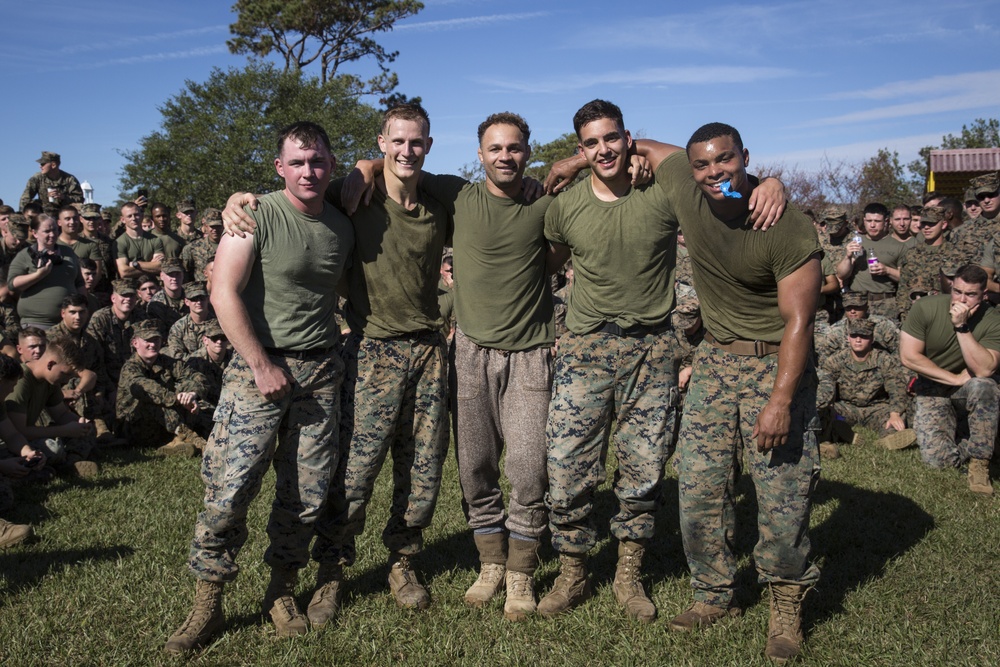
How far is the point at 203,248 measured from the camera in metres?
12.8

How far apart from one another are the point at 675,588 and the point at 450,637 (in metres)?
1.50

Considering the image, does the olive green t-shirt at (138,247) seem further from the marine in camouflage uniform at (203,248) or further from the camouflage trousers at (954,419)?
the camouflage trousers at (954,419)

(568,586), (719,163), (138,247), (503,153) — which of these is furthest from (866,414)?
(138,247)

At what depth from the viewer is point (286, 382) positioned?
4.27 m

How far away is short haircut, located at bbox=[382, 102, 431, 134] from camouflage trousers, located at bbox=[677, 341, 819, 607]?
2004 mm

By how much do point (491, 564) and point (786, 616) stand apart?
1699 mm

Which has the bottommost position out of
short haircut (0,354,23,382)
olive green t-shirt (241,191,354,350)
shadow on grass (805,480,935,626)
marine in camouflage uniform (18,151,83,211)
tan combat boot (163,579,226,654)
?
shadow on grass (805,480,935,626)

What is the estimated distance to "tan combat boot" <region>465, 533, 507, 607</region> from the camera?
506 cm

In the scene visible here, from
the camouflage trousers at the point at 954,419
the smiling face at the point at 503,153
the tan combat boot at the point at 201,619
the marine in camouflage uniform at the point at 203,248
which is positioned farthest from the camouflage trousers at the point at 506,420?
the marine in camouflage uniform at the point at 203,248

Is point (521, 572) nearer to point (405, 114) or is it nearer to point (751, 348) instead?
point (751, 348)

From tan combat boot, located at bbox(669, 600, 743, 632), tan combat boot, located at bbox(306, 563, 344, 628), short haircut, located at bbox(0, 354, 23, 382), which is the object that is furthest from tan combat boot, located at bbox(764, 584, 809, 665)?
short haircut, located at bbox(0, 354, 23, 382)

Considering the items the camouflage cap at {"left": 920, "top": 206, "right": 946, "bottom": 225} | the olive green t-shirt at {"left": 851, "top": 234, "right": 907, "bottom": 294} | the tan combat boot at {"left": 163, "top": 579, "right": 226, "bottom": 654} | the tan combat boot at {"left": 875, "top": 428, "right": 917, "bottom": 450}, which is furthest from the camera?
the olive green t-shirt at {"left": 851, "top": 234, "right": 907, "bottom": 294}

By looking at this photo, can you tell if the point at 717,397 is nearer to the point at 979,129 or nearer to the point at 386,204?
the point at 386,204

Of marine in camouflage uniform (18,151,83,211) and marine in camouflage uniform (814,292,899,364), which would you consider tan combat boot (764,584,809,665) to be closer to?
marine in camouflage uniform (814,292,899,364)
